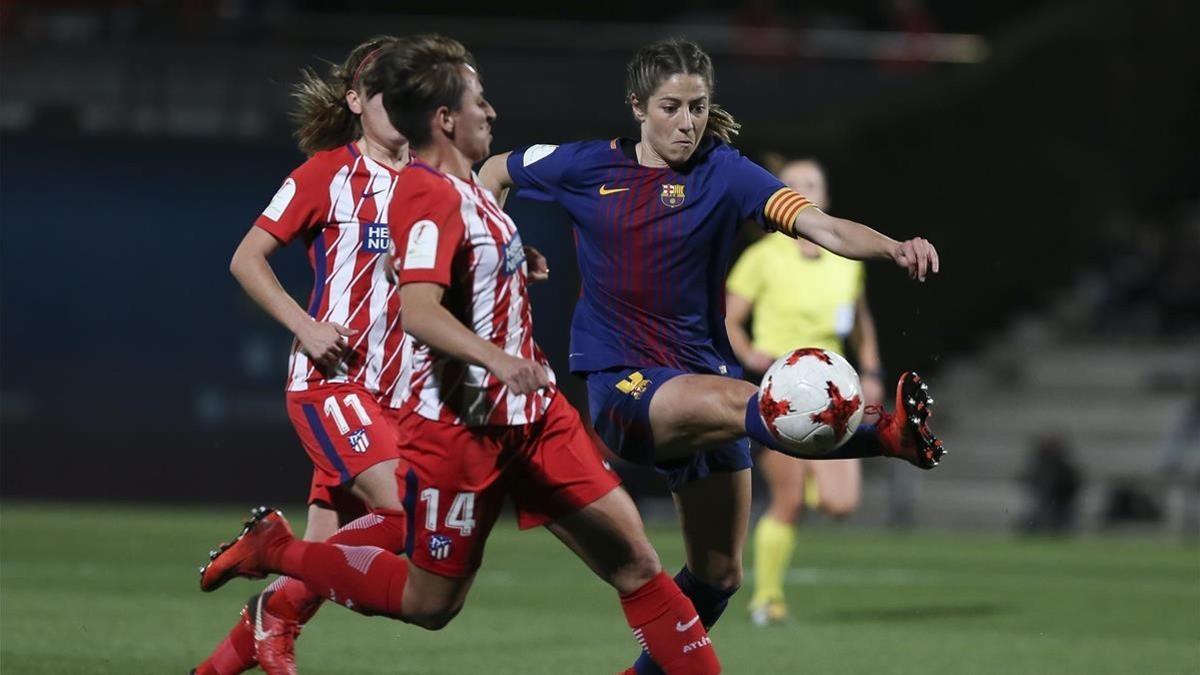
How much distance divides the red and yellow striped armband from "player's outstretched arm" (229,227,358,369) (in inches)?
57.6

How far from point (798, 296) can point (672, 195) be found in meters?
4.18

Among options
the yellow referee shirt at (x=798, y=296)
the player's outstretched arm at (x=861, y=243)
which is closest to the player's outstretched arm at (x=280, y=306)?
the player's outstretched arm at (x=861, y=243)

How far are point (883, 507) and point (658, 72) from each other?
14590 millimetres

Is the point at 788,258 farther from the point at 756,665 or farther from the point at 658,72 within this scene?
the point at 658,72

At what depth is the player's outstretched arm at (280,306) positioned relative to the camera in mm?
6277

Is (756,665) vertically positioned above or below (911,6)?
below

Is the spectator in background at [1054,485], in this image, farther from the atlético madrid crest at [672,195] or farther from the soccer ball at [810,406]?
the soccer ball at [810,406]

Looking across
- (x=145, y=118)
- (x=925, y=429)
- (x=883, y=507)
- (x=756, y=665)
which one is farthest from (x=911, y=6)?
(x=925, y=429)

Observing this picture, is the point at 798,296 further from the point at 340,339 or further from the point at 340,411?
the point at 340,339

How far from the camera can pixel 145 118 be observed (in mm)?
19141

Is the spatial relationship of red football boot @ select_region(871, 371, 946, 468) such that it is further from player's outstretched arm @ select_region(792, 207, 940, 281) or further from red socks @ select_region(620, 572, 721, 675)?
red socks @ select_region(620, 572, 721, 675)

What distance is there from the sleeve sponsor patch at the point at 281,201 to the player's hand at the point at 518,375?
178 cm

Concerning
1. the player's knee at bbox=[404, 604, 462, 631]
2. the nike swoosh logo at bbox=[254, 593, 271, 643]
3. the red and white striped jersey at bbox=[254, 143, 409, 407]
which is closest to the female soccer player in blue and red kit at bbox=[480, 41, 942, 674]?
the red and white striped jersey at bbox=[254, 143, 409, 407]

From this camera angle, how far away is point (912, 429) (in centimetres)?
579
